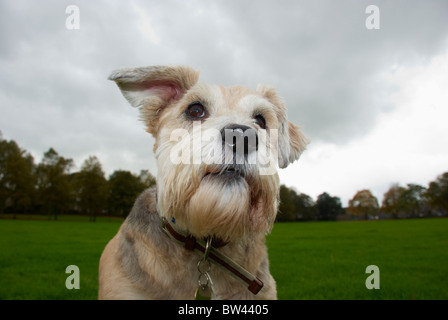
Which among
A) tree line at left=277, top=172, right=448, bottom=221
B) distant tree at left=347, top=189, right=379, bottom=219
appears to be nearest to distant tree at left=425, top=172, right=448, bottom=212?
tree line at left=277, top=172, right=448, bottom=221

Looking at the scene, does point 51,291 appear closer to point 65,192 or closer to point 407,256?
point 407,256

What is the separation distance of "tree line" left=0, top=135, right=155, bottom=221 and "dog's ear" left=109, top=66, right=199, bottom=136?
5175 centimetres

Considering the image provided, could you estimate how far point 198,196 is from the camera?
9.04ft

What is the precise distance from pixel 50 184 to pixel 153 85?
68404 millimetres

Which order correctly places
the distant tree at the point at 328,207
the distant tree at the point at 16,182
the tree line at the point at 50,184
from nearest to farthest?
the tree line at the point at 50,184
the distant tree at the point at 16,182
the distant tree at the point at 328,207

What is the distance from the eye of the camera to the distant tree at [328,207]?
8400 cm

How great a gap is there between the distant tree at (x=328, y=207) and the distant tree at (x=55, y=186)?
199ft

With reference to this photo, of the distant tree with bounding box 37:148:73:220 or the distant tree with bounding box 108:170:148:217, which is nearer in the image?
the distant tree with bounding box 108:170:148:217

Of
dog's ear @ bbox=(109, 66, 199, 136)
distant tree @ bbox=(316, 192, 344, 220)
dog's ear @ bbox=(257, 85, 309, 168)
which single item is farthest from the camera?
distant tree @ bbox=(316, 192, 344, 220)

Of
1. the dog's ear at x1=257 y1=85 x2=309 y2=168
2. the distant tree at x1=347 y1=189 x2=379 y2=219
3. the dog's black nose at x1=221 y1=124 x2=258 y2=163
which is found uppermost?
the dog's ear at x1=257 y1=85 x2=309 y2=168

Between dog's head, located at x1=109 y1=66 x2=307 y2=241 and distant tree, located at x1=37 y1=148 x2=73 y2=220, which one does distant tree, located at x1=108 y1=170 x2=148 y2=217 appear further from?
dog's head, located at x1=109 y1=66 x2=307 y2=241

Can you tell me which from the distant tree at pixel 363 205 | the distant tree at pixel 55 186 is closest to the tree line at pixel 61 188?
the distant tree at pixel 55 186

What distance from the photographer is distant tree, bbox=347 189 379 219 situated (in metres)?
104

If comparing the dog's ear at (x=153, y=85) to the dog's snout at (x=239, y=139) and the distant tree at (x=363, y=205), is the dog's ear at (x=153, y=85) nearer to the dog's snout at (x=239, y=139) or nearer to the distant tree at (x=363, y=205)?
the dog's snout at (x=239, y=139)
